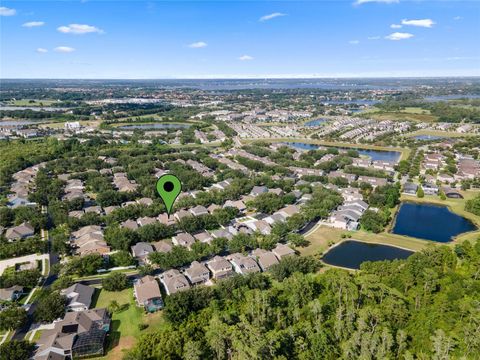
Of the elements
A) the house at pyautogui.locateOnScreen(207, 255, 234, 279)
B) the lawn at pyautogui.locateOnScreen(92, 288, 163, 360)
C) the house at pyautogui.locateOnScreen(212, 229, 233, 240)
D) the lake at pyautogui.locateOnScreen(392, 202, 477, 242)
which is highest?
the house at pyautogui.locateOnScreen(212, 229, 233, 240)

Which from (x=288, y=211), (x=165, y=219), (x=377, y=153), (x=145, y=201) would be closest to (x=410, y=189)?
(x=288, y=211)

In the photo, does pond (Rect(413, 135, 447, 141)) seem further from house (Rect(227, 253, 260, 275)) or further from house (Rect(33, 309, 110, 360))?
house (Rect(33, 309, 110, 360))

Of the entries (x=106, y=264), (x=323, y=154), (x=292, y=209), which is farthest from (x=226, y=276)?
(x=323, y=154)

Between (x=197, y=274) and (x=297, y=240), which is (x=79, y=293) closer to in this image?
(x=197, y=274)

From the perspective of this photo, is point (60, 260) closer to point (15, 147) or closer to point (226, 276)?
point (226, 276)

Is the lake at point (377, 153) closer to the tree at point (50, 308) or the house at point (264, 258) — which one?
the house at point (264, 258)

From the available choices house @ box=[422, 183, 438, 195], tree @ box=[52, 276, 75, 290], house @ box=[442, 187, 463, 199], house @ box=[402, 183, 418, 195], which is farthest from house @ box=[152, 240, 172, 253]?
house @ box=[442, 187, 463, 199]

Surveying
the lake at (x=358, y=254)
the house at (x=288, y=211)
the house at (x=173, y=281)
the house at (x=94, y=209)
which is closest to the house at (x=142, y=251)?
the house at (x=173, y=281)
